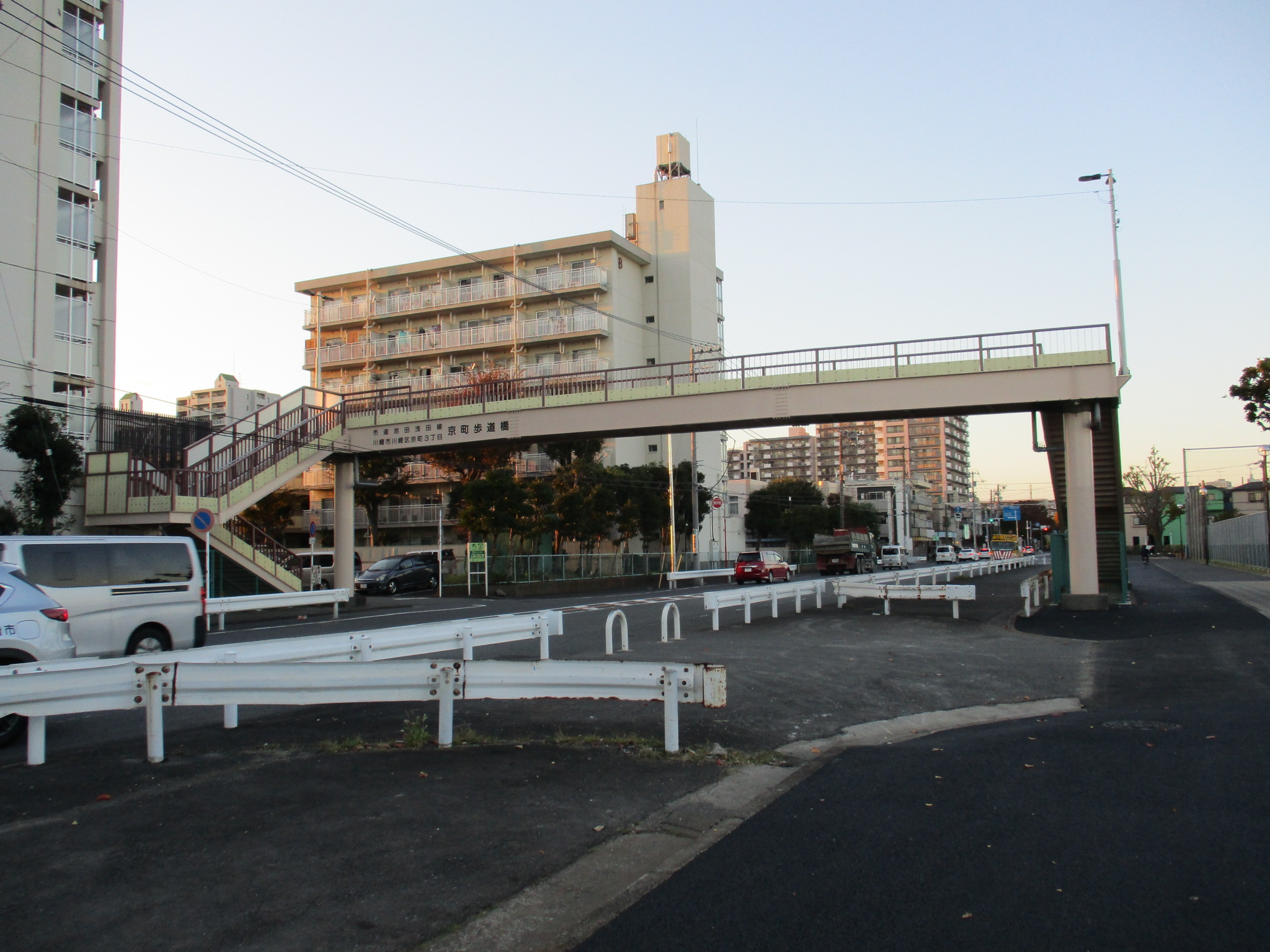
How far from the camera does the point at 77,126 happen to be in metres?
32.0

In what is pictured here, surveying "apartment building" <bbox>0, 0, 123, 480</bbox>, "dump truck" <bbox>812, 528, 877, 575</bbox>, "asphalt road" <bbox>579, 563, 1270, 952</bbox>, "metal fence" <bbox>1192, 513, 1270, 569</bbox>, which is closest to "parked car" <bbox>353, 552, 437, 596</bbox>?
"apartment building" <bbox>0, 0, 123, 480</bbox>

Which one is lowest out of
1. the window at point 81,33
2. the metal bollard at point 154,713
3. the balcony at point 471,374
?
the metal bollard at point 154,713

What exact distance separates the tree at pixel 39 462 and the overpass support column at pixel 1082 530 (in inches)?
1045

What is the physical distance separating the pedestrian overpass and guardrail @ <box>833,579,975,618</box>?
4686mm

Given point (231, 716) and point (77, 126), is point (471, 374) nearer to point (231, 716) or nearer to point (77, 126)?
point (77, 126)

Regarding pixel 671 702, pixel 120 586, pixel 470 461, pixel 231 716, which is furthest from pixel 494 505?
pixel 671 702

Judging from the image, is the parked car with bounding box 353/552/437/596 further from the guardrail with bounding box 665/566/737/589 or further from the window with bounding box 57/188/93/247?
the window with bounding box 57/188/93/247

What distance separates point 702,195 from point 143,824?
66.0m

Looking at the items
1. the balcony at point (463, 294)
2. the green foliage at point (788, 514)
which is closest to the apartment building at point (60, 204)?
the balcony at point (463, 294)

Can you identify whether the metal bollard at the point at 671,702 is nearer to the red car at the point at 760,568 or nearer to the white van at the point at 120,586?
the white van at the point at 120,586

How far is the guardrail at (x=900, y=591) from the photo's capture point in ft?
65.6

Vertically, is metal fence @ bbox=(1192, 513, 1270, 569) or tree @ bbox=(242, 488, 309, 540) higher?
tree @ bbox=(242, 488, 309, 540)

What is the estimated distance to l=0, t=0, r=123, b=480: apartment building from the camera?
29.3 meters

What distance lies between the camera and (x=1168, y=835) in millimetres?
Answer: 5172
